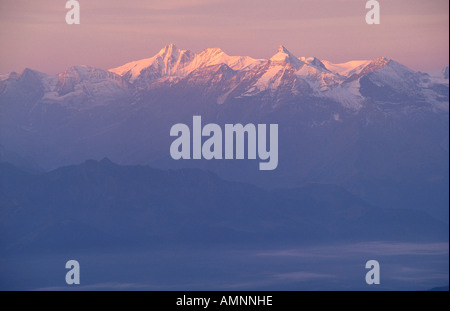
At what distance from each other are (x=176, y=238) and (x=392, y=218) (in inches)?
526

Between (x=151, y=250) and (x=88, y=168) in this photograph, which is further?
(x=88, y=168)

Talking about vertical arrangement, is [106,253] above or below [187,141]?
below

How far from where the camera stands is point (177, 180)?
51.2 metres
